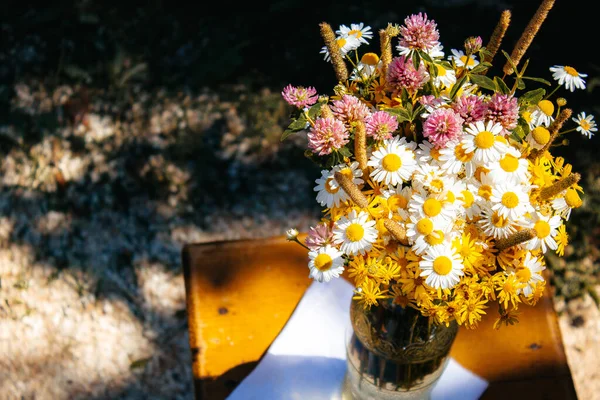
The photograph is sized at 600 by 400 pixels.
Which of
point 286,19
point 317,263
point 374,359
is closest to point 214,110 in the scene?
point 286,19

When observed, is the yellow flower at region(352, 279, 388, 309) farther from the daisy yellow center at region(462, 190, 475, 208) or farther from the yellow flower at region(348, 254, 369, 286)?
the daisy yellow center at region(462, 190, 475, 208)

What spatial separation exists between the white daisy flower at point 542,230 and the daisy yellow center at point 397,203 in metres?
0.17

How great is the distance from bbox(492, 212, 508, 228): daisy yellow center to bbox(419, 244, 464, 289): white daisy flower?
7 centimetres

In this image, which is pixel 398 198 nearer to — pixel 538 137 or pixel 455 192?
pixel 455 192

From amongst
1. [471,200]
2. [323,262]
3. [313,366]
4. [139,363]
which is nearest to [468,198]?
[471,200]

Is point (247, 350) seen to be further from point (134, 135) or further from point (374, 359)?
point (134, 135)

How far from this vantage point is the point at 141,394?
85.6 inches

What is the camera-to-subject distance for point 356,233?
0.85 metres

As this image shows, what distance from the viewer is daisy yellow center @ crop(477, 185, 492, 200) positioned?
2.79 feet

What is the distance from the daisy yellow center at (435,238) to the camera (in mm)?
823

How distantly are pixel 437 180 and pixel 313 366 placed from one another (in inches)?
29.5

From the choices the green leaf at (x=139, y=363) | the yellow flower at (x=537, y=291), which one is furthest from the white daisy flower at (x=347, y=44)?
the green leaf at (x=139, y=363)

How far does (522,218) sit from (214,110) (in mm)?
2178

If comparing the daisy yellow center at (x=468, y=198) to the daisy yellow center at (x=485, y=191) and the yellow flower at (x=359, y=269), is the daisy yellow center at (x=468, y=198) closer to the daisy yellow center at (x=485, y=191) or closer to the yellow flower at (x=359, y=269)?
the daisy yellow center at (x=485, y=191)
